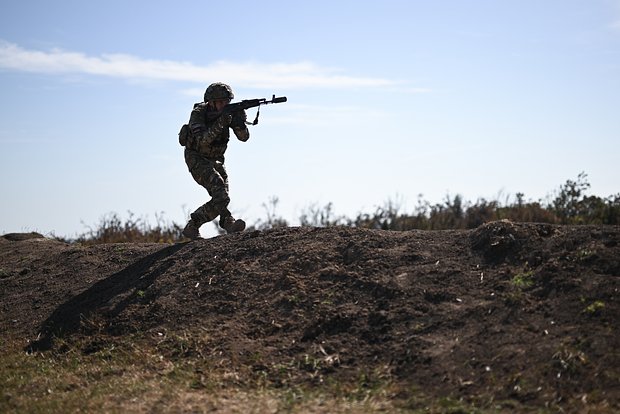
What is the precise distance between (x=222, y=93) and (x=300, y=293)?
A: 3.51m

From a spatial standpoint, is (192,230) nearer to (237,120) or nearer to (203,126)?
(203,126)

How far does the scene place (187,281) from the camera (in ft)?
31.6

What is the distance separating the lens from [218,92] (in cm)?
1102

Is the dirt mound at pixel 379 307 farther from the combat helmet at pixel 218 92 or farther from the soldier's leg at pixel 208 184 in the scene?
the combat helmet at pixel 218 92

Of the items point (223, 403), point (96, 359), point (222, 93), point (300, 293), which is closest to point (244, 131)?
point (222, 93)

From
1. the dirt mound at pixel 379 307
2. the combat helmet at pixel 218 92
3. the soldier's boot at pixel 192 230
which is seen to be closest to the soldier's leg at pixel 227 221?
the soldier's boot at pixel 192 230

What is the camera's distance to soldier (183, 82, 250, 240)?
10.9 m

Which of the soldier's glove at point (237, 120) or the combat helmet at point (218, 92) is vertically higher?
the combat helmet at point (218, 92)

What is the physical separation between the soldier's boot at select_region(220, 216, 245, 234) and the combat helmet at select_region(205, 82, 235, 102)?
157cm

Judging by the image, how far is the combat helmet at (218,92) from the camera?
11.0 meters

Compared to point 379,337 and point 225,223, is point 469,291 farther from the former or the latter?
point 225,223

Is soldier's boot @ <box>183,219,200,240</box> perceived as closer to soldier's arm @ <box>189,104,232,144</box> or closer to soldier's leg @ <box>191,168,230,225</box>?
soldier's leg @ <box>191,168,230,225</box>

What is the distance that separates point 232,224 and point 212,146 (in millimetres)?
1050

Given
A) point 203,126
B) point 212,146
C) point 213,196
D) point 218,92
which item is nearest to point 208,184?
point 213,196
